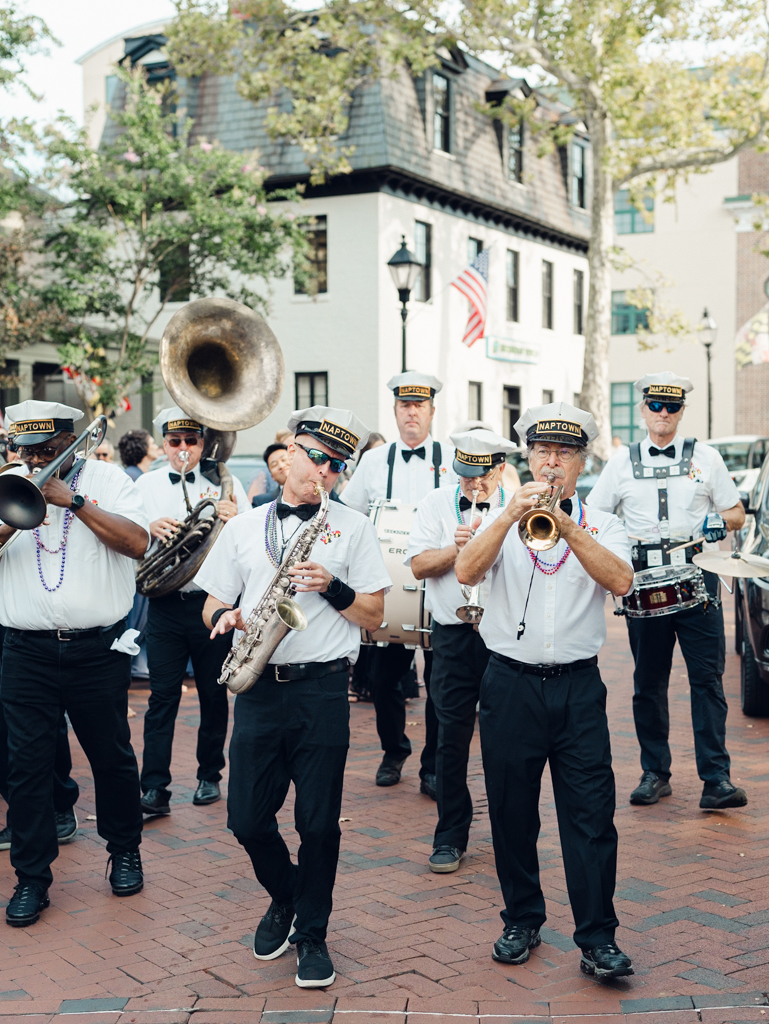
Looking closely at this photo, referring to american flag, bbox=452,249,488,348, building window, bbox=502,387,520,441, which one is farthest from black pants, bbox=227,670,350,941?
building window, bbox=502,387,520,441

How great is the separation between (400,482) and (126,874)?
2.83 m

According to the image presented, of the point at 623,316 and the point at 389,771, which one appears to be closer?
the point at 389,771

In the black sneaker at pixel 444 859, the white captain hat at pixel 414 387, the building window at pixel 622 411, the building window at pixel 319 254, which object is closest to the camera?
the black sneaker at pixel 444 859

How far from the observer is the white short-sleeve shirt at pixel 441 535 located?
583 cm

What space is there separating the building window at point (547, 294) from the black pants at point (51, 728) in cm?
3168

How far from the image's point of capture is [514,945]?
455 centimetres

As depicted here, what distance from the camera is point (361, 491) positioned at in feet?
24.2

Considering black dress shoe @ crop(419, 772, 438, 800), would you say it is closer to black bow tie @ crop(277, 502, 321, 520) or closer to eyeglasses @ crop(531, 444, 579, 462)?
black bow tie @ crop(277, 502, 321, 520)

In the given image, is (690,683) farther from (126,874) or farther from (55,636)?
(55,636)

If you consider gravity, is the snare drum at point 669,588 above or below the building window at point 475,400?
below

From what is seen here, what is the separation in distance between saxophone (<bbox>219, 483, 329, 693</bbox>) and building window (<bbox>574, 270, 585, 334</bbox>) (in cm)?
3418

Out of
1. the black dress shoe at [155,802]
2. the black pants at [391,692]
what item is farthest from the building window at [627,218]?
the black dress shoe at [155,802]

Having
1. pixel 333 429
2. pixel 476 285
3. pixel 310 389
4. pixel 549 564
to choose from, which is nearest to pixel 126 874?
pixel 333 429

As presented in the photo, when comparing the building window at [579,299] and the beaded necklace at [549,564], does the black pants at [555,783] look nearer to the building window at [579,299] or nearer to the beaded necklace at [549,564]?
the beaded necklace at [549,564]
